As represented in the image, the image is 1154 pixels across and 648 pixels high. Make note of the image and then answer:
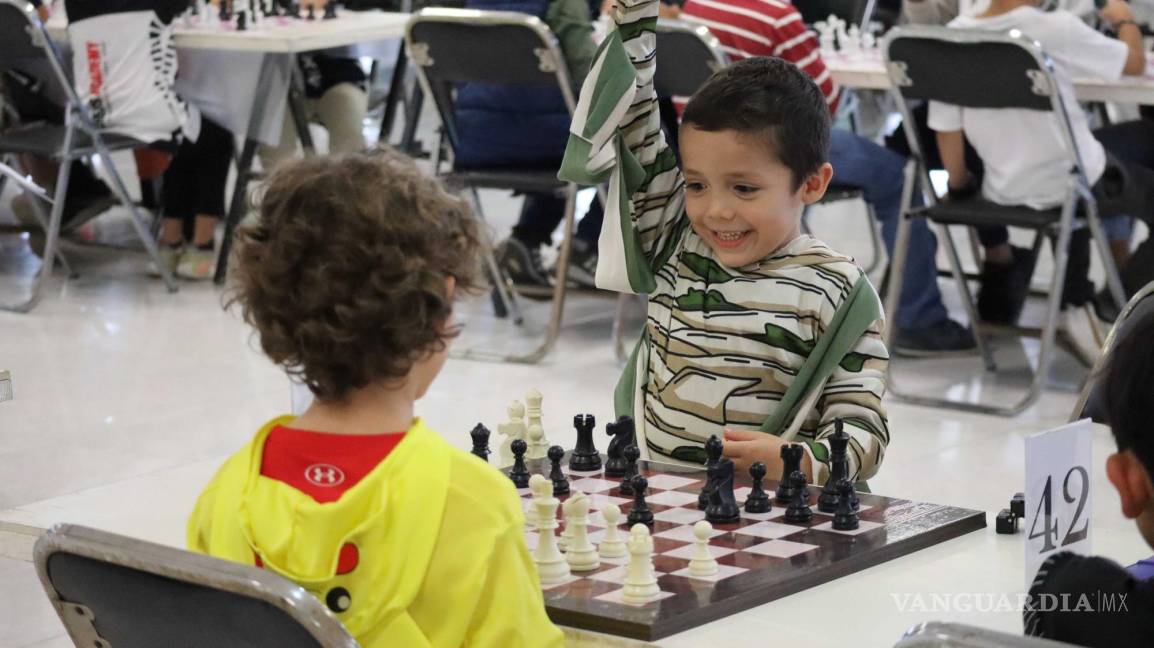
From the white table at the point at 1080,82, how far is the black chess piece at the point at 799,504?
276cm

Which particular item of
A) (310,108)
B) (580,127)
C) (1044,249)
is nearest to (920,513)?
(580,127)

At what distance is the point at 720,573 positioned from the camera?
1.49m

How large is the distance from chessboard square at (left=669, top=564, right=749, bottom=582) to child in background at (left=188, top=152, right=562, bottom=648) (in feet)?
0.61

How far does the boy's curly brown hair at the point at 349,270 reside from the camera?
1288mm

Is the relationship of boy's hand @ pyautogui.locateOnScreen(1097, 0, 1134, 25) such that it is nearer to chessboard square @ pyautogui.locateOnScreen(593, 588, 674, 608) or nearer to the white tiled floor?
the white tiled floor

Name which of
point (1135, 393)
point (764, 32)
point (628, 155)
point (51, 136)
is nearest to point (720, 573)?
point (1135, 393)

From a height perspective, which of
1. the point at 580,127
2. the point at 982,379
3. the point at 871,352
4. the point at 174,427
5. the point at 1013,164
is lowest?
the point at 174,427

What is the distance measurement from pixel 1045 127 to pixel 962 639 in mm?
3293

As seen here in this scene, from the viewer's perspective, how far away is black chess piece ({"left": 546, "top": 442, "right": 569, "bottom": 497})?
1.80 meters

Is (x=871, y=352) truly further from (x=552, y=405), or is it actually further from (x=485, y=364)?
(x=485, y=364)

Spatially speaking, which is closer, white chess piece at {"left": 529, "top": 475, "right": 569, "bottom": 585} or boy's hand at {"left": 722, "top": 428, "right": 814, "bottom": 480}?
white chess piece at {"left": 529, "top": 475, "right": 569, "bottom": 585}

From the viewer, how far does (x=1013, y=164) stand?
416 centimetres

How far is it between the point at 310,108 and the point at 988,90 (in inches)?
124

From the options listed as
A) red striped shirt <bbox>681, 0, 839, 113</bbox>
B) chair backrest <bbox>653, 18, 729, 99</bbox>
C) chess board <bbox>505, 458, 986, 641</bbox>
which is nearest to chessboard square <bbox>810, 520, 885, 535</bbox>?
chess board <bbox>505, 458, 986, 641</bbox>
